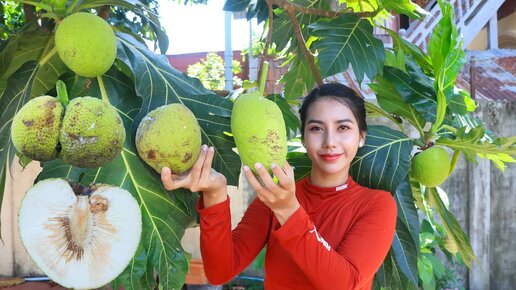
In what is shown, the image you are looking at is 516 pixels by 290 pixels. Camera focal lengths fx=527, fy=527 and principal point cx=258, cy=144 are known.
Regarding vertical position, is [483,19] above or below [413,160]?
below

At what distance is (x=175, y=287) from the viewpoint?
0.98m

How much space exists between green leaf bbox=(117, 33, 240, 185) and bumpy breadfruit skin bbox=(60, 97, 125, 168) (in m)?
0.23

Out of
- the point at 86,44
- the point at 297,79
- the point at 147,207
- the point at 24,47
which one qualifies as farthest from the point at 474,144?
the point at 24,47

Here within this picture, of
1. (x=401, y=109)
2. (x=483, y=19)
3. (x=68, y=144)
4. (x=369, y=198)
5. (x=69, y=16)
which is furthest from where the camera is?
(x=483, y=19)

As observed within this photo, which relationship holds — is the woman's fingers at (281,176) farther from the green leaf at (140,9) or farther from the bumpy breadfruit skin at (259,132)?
the green leaf at (140,9)

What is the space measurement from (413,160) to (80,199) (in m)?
0.96

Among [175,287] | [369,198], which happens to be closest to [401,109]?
[369,198]

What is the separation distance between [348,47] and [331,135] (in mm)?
354

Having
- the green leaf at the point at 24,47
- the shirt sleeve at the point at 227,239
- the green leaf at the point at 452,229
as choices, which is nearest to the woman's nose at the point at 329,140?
the shirt sleeve at the point at 227,239

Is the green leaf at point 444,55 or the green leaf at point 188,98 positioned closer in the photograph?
the green leaf at point 188,98

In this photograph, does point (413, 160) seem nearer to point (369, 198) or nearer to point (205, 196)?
point (369, 198)

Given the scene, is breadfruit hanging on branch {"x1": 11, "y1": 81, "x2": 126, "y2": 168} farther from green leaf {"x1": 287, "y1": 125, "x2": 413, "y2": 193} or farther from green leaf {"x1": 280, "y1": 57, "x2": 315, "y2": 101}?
green leaf {"x1": 280, "y1": 57, "x2": 315, "y2": 101}

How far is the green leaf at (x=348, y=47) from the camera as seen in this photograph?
1.38 metres

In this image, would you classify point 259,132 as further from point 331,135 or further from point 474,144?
point 474,144
